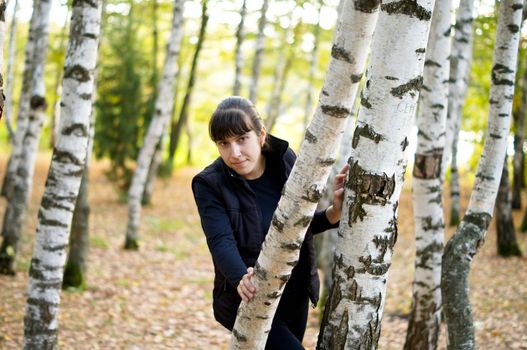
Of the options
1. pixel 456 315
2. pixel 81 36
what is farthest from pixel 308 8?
pixel 456 315

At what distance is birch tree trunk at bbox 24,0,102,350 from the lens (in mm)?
4562

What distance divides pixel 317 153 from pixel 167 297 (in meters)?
6.27

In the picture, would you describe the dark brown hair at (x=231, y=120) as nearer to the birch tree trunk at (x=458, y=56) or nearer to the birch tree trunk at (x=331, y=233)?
the birch tree trunk at (x=331, y=233)

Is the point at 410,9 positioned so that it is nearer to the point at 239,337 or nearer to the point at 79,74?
the point at 239,337

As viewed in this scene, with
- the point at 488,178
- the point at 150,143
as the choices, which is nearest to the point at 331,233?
the point at 488,178

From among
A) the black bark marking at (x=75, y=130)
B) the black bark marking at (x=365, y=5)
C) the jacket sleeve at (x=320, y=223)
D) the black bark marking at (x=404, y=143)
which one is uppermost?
the black bark marking at (x=365, y=5)

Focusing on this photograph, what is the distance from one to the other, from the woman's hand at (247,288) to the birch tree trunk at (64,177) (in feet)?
8.00

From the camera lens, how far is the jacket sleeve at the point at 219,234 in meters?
2.75

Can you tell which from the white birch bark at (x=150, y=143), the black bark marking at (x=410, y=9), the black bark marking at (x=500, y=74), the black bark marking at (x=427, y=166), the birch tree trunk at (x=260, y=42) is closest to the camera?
the black bark marking at (x=410, y=9)

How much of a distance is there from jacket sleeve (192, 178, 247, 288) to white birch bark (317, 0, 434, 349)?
50 centimetres

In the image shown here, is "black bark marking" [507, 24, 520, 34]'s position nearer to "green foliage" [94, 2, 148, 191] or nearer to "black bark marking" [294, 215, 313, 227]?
"black bark marking" [294, 215, 313, 227]

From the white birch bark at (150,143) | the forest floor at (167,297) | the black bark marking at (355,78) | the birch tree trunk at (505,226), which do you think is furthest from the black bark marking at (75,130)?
the birch tree trunk at (505,226)

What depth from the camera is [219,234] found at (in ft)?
9.26

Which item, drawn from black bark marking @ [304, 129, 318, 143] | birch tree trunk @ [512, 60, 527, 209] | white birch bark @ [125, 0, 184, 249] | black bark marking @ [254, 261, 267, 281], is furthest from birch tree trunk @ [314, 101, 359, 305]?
birch tree trunk @ [512, 60, 527, 209]
